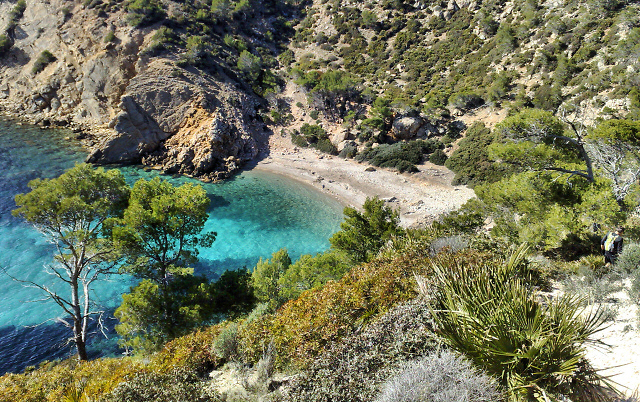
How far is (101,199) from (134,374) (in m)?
7.46

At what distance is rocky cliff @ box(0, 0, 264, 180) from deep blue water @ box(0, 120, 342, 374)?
2479 mm

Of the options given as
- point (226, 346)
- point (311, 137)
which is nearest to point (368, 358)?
point (226, 346)

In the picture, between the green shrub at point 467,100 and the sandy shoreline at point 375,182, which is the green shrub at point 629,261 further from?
the green shrub at point 467,100

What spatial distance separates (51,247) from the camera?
62.3ft

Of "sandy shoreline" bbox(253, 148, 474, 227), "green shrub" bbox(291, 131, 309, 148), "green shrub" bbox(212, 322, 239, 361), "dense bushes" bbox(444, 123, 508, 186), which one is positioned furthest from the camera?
"green shrub" bbox(291, 131, 309, 148)

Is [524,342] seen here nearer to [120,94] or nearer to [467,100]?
[467,100]

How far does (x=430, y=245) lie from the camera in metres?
8.13

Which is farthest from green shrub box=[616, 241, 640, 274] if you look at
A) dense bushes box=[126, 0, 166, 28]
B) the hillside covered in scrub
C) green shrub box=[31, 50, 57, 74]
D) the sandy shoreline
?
green shrub box=[31, 50, 57, 74]

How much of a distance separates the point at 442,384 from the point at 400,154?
29122 millimetres

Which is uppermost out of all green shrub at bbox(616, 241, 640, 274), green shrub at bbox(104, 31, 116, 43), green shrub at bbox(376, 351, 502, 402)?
green shrub at bbox(104, 31, 116, 43)

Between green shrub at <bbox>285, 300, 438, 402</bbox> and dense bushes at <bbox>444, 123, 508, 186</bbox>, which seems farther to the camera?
dense bushes at <bbox>444, 123, 508, 186</bbox>

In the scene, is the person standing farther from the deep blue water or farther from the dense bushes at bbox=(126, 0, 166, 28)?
the dense bushes at bbox=(126, 0, 166, 28)

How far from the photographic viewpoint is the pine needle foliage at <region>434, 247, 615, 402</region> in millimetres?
3945

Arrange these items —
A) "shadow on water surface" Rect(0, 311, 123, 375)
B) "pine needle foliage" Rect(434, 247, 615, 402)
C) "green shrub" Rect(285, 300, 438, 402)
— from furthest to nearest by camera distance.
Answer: "shadow on water surface" Rect(0, 311, 123, 375) → "green shrub" Rect(285, 300, 438, 402) → "pine needle foliage" Rect(434, 247, 615, 402)
